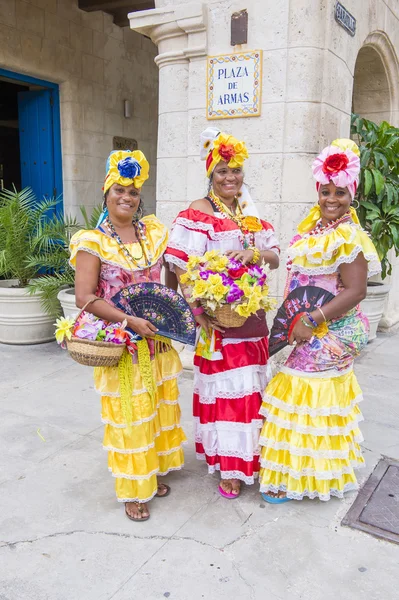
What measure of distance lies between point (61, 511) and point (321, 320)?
1.75 metres

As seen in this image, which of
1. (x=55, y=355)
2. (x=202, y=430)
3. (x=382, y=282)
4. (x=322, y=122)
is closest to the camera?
(x=202, y=430)

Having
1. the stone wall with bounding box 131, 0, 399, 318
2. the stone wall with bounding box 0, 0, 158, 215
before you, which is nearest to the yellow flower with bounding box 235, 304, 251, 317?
the stone wall with bounding box 131, 0, 399, 318

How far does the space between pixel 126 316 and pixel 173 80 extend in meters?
2.99

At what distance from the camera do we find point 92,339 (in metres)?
2.54

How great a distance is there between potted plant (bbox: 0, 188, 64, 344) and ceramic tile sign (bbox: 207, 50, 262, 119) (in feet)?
8.33

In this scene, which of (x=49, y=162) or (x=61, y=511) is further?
(x=49, y=162)

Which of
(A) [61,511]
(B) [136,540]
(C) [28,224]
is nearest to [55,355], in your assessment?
(C) [28,224]

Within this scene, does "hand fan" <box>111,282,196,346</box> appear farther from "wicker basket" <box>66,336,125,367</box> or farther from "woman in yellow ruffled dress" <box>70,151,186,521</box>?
"wicker basket" <box>66,336,125,367</box>

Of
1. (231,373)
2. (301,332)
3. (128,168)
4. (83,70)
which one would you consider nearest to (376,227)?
(301,332)

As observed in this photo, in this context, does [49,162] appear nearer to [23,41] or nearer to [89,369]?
[23,41]

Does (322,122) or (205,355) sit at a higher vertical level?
(322,122)

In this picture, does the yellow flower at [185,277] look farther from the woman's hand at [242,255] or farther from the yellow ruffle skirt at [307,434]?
the yellow ruffle skirt at [307,434]

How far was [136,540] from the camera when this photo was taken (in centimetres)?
266

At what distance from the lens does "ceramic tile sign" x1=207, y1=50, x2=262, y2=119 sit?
14.3ft
